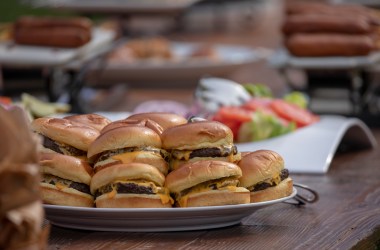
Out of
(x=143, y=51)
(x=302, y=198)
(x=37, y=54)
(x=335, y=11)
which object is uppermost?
(x=302, y=198)

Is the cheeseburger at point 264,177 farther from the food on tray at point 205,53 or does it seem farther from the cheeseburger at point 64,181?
the food on tray at point 205,53

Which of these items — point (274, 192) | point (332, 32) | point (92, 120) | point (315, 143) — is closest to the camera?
point (274, 192)

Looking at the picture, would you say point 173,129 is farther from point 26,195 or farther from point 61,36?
point 61,36

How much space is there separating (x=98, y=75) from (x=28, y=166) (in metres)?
3.80

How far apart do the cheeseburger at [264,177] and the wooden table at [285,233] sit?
0.07 m

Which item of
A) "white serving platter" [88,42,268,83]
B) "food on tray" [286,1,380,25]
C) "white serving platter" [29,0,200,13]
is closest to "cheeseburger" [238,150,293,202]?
"food on tray" [286,1,380,25]

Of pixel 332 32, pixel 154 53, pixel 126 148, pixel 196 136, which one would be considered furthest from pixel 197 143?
pixel 154 53

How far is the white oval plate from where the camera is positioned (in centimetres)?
172

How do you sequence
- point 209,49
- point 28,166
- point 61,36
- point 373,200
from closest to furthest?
point 28,166 → point 373,200 → point 61,36 → point 209,49

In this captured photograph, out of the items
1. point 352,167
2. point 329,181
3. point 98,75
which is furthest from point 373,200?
point 98,75

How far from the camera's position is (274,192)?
1822 millimetres

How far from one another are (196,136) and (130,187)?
143mm

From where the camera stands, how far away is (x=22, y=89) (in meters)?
4.32

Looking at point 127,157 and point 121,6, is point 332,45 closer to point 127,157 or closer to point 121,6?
point 127,157
